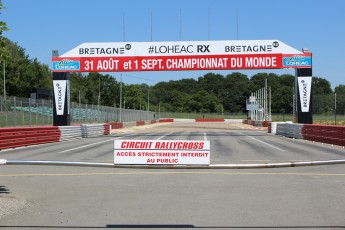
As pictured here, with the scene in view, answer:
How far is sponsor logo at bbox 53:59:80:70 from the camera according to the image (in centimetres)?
3005

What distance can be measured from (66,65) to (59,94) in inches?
78.2

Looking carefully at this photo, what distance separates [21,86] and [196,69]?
5865 centimetres

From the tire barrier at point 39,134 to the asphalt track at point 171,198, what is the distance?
713cm

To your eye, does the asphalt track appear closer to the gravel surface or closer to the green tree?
the gravel surface

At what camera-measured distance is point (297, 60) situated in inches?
1142

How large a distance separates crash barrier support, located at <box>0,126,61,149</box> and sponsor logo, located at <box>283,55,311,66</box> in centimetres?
1462

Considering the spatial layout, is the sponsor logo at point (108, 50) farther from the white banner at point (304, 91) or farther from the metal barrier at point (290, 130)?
the metal barrier at point (290, 130)

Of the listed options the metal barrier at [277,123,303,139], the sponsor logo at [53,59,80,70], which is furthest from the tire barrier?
the metal barrier at [277,123,303,139]

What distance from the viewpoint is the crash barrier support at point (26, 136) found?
20.0m

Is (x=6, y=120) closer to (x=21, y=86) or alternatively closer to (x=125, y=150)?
(x=125, y=150)

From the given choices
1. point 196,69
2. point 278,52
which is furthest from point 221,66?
point 278,52

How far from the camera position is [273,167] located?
44.5ft

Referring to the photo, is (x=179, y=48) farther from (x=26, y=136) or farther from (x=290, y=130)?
(x=26, y=136)

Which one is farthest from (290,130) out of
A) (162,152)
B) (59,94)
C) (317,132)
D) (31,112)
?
(162,152)
